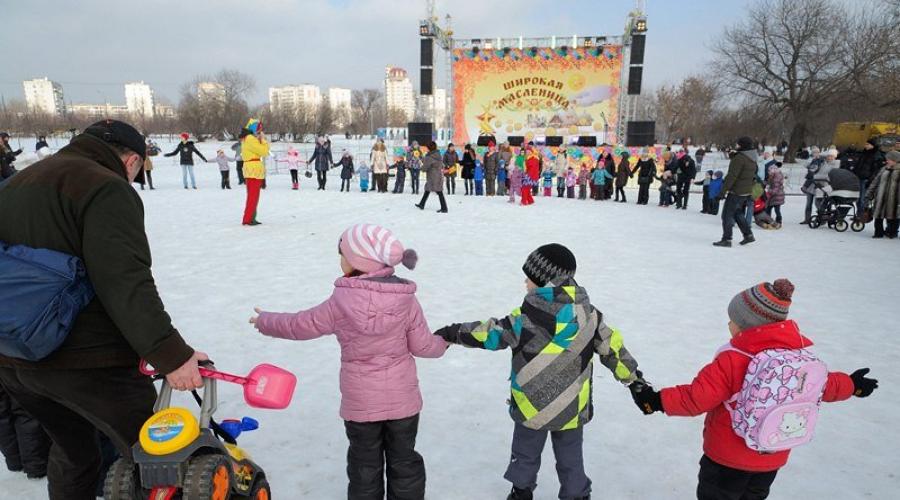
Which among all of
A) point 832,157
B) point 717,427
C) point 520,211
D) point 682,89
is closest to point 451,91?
point 520,211

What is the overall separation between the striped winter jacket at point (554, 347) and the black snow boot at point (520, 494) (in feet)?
1.29

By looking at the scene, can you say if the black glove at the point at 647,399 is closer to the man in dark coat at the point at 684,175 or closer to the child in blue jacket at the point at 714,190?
the child in blue jacket at the point at 714,190

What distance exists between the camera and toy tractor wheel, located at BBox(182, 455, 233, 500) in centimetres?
165

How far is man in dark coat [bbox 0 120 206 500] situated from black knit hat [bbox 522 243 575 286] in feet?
4.35

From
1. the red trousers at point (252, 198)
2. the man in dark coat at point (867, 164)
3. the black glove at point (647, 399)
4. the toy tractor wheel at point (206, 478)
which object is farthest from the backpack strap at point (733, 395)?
the man in dark coat at point (867, 164)

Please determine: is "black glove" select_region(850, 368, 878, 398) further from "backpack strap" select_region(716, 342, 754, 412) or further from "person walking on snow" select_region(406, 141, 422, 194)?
"person walking on snow" select_region(406, 141, 422, 194)

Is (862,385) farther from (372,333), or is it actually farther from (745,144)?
(745,144)

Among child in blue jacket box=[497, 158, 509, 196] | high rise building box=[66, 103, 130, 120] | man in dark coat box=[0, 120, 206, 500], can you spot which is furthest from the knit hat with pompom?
high rise building box=[66, 103, 130, 120]

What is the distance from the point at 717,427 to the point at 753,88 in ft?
132

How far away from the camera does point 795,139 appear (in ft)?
117

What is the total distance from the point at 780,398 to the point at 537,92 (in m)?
25.8

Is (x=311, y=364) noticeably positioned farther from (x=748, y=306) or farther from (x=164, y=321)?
(x=748, y=306)

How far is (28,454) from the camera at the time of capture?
2529 mm

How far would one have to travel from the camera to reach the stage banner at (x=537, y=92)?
82.3ft
